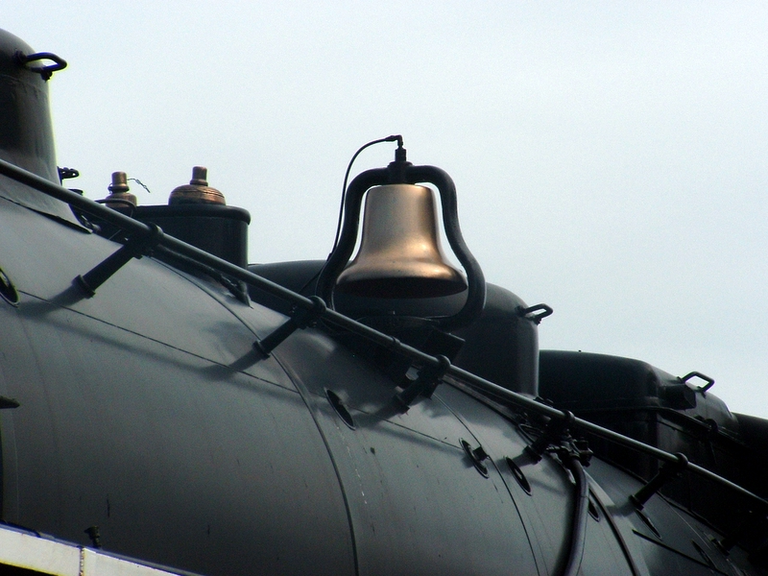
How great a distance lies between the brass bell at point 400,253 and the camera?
4.09 meters

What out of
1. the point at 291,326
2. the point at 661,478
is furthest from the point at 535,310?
the point at 291,326

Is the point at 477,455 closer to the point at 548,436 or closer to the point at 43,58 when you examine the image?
the point at 548,436

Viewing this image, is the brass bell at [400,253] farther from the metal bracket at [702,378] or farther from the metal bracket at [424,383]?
the metal bracket at [702,378]

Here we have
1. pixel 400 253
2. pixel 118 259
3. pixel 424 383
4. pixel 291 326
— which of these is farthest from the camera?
pixel 400 253

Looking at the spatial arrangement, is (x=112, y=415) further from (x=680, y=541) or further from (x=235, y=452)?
(x=680, y=541)

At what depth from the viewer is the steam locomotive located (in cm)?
214

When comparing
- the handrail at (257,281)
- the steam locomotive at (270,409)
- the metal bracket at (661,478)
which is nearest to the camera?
the steam locomotive at (270,409)

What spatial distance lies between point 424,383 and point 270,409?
0.91 m

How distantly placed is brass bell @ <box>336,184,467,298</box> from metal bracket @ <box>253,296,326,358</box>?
0.98m

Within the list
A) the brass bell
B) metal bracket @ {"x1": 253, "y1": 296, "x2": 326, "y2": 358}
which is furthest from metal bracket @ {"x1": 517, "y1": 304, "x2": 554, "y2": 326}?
metal bracket @ {"x1": 253, "y1": 296, "x2": 326, "y2": 358}

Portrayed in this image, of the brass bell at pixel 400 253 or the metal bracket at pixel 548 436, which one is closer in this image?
the brass bell at pixel 400 253

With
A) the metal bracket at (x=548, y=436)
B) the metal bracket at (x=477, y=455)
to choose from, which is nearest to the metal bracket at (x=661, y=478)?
the metal bracket at (x=548, y=436)

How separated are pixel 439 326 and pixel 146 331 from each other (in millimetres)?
1731

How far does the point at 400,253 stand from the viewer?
4.15m
